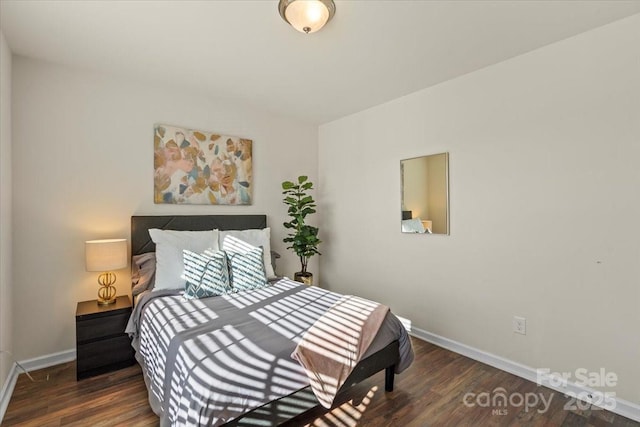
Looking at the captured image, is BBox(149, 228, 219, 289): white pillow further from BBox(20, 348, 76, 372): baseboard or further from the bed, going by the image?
BBox(20, 348, 76, 372): baseboard

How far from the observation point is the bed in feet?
4.51

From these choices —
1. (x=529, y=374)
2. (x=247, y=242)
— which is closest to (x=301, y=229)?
(x=247, y=242)

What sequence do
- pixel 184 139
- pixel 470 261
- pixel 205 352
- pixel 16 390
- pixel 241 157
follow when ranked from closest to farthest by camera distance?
pixel 205 352, pixel 16 390, pixel 470 261, pixel 184 139, pixel 241 157

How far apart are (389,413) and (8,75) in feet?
12.0

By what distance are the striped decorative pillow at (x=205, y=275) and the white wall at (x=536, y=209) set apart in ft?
5.98

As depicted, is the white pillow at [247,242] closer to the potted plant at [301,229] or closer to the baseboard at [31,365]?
the potted plant at [301,229]

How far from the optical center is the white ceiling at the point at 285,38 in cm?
189

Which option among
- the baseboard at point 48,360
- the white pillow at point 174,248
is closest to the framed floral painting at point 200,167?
the white pillow at point 174,248

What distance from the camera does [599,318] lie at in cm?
206

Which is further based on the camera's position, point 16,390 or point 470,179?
point 470,179

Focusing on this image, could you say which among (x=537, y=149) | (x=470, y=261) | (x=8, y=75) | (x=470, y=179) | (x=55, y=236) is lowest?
(x=470, y=261)

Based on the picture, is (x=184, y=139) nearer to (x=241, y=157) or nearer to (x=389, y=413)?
(x=241, y=157)

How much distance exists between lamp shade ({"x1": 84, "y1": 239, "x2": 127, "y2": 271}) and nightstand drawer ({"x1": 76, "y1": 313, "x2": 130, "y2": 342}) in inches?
15.5

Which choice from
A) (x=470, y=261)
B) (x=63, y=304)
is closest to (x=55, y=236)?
(x=63, y=304)
